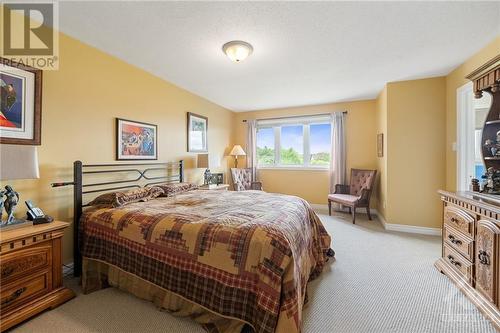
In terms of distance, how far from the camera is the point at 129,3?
1.84m

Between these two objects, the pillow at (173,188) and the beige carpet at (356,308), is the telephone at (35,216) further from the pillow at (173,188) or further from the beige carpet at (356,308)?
the pillow at (173,188)

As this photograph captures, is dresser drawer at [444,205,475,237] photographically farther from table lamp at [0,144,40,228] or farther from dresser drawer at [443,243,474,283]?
table lamp at [0,144,40,228]

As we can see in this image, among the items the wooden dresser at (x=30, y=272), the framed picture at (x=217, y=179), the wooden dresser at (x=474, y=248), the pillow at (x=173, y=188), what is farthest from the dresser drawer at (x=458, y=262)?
the framed picture at (x=217, y=179)

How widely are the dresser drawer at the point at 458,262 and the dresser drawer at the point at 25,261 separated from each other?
3.55 metres

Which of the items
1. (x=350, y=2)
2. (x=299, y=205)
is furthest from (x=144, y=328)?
(x=350, y=2)

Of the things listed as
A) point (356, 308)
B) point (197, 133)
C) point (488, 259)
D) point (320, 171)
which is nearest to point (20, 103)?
point (197, 133)

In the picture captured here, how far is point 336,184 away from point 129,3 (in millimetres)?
4559

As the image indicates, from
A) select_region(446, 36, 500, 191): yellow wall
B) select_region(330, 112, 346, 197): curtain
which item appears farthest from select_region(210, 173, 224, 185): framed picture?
select_region(446, 36, 500, 191): yellow wall

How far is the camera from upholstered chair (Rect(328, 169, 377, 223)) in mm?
4086

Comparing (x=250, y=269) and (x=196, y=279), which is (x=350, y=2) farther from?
(x=196, y=279)

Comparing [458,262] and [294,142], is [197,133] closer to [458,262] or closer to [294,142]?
[294,142]

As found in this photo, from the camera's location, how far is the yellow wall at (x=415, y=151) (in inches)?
136

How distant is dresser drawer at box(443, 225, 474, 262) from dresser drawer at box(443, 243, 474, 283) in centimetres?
4

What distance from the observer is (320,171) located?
519 cm
